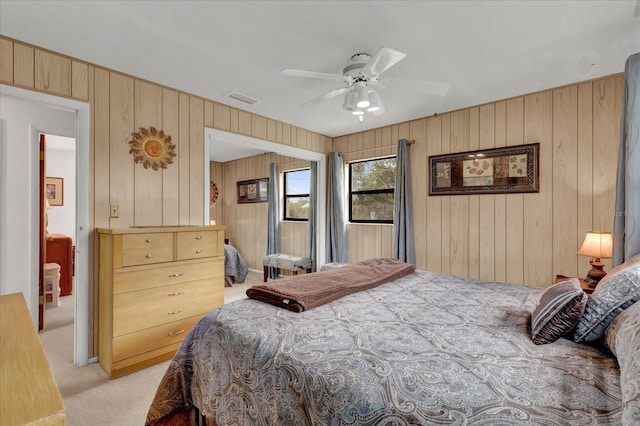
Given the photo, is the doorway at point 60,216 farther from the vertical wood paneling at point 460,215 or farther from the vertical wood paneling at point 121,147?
the vertical wood paneling at point 460,215

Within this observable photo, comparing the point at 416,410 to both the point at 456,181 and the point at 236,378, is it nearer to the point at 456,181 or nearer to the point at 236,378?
the point at 236,378

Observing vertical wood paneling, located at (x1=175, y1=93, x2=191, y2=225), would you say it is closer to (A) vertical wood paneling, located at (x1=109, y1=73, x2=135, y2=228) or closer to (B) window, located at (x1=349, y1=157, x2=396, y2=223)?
(A) vertical wood paneling, located at (x1=109, y1=73, x2=135, y2=228)

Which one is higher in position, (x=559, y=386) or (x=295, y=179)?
(x=295, y=179)

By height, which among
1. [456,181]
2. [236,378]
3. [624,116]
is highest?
[624,116]

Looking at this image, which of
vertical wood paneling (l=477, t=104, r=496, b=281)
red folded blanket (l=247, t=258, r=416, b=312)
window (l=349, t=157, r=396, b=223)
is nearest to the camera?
red folded blanket (l=247, t=258, r=416, b=312)

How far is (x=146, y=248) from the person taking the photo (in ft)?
8.24

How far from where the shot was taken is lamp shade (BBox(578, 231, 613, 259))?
2.45 meters

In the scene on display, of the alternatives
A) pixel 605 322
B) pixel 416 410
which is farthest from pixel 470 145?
pixel 416 410

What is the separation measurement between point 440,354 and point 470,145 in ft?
10.1

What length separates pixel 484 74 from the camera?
109 inches

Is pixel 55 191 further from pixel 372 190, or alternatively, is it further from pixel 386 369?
pixel 386 369

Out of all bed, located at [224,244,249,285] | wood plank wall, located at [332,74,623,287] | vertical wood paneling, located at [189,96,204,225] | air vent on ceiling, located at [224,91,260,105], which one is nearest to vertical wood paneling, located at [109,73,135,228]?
vertical wood paneling, located at [189,96,204,225]

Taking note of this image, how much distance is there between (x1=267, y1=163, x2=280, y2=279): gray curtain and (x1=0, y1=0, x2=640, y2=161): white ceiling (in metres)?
3.08

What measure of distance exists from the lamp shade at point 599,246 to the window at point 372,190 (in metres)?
2.25
